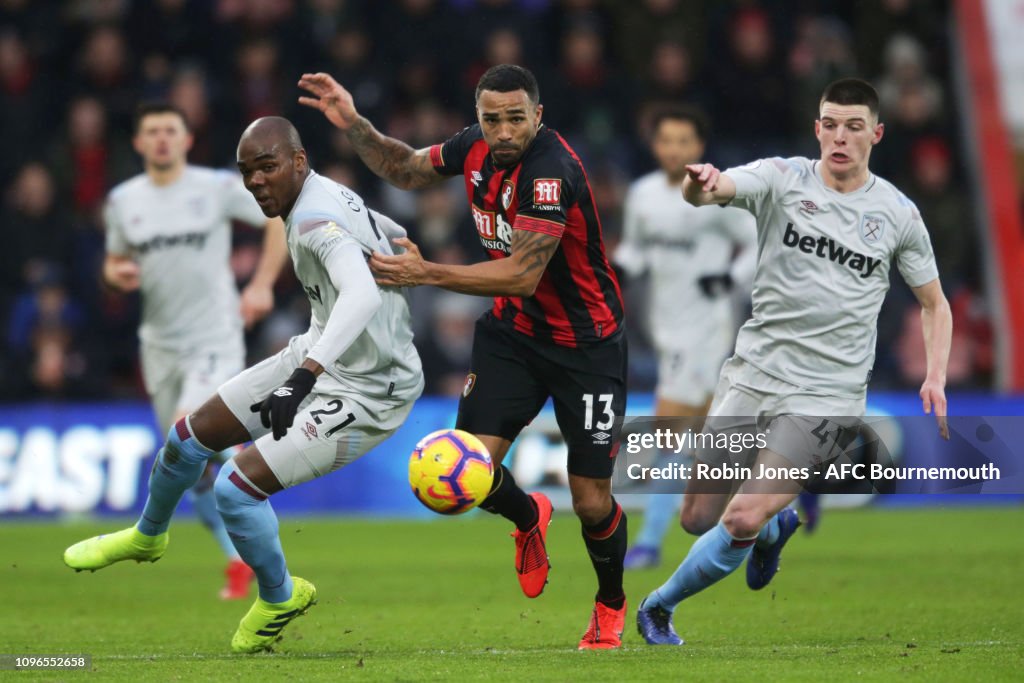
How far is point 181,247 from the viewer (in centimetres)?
1015

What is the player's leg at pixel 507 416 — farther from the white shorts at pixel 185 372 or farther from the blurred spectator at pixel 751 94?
the blurred spectator at pixel 751 94

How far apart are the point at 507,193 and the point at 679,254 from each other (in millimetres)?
4565

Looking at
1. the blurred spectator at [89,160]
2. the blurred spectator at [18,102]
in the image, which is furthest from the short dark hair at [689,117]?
the blurred spectator at [18,102]

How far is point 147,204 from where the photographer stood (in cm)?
1015

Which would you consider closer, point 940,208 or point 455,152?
point 455,152

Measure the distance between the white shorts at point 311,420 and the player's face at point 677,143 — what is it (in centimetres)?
428

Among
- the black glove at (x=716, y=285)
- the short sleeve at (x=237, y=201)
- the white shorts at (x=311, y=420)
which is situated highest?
the short sleeve at (x=237, y=201)

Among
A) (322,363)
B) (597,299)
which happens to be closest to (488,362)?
(597,299)

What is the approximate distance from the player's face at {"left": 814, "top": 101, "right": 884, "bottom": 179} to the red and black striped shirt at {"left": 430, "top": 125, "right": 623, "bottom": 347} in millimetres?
1111

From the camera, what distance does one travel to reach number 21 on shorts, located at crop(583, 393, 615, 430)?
733 centimetres

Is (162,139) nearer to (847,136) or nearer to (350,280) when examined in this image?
(350,280)

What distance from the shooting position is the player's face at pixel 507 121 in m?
6.88

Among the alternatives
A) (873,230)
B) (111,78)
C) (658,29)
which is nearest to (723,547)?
(873,230)

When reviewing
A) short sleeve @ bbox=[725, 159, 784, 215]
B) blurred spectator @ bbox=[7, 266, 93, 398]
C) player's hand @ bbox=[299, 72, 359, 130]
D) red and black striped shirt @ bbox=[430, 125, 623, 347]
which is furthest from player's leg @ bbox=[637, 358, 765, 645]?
blurred spectator @ bbox=[7, 266, 93, 398]
